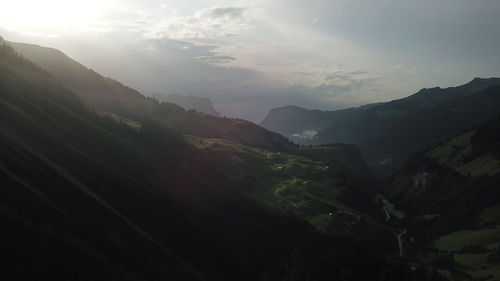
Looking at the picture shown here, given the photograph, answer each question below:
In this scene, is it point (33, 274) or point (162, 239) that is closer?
point (33, 274)

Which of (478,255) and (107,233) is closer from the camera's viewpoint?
(107,233)

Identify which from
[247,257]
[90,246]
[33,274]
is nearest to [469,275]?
[247,257]

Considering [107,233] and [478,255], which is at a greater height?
[107,233]

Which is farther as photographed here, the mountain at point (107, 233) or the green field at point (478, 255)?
the green field at point (478, 255)

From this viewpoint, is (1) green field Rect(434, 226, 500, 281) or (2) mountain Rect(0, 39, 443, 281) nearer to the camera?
(2) mountain Rect(0, 39, 443, 281)

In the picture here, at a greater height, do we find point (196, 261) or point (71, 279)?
point (71, 279)

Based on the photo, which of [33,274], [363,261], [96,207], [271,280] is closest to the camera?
[33,274]

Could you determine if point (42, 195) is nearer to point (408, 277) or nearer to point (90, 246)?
point (90, 246)

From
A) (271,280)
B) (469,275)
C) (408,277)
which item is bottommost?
(271,280)

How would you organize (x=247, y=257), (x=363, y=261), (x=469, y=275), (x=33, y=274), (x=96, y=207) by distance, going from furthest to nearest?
(x=247, y=257) → (x=469, y=275) → (x=96, y=207) → (x=363, y=261) → (x=33, y=274)

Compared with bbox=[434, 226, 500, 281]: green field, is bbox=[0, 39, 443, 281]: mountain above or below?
above

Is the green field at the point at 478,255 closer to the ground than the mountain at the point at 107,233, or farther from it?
closer to the ground
